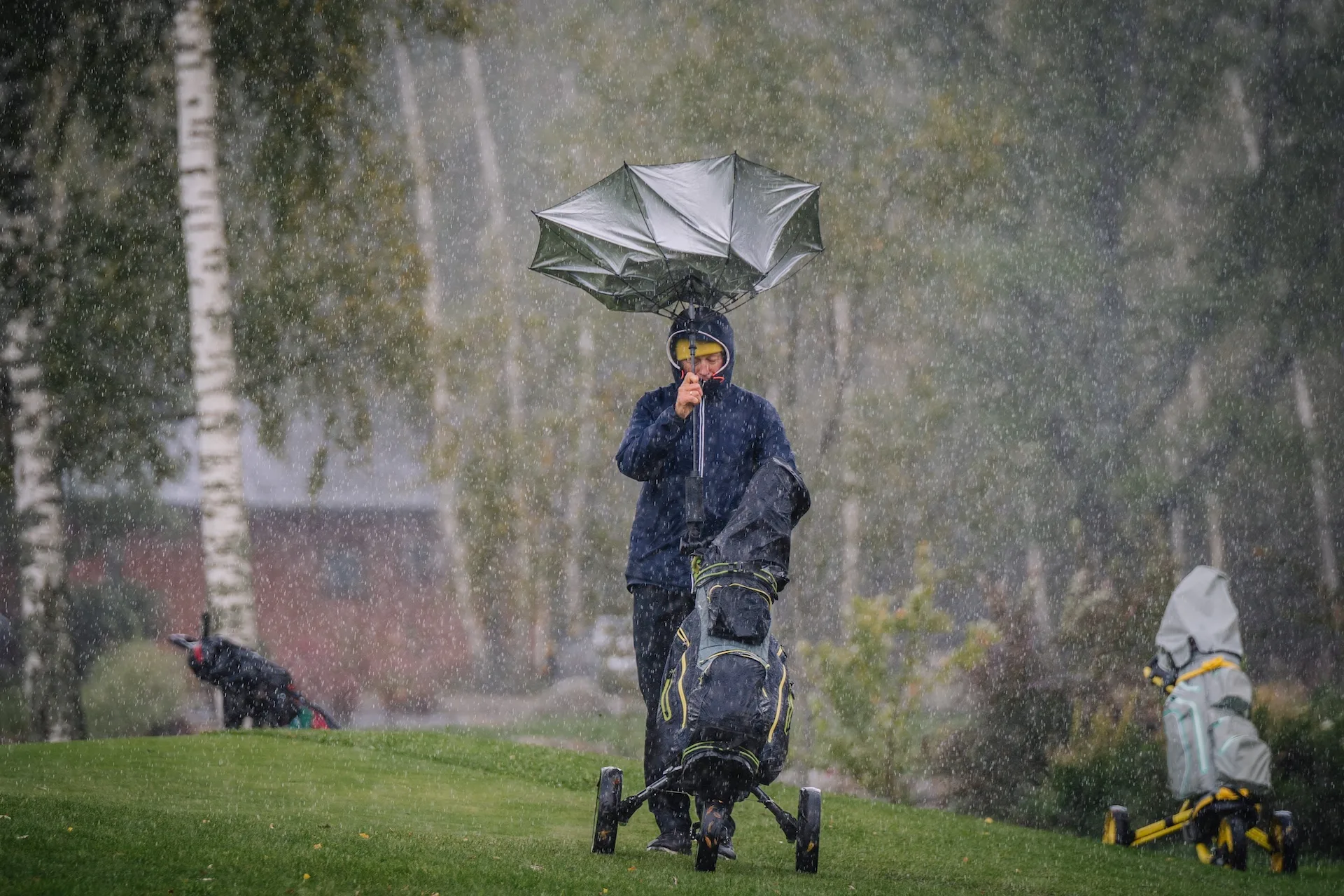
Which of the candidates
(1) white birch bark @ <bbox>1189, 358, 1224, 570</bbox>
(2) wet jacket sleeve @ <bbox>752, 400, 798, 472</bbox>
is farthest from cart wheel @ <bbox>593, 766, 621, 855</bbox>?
(1) white birch bark @ <bbox>1189, 358, 1224, 570</bbox>

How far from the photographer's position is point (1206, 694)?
7836mm

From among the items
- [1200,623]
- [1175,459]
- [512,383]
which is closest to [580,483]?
[512,383]

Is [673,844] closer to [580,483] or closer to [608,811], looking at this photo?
[608,811]

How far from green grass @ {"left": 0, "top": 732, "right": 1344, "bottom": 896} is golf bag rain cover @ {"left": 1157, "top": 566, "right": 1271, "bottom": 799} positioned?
0.53 m

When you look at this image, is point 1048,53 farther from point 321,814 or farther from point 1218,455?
point 321,814

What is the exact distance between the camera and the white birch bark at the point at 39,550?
45.5 ft

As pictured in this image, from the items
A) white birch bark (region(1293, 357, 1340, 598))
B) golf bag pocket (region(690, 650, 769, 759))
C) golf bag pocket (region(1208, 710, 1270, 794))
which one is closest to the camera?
golf bag pocket (region(690, 650, 769, 759))

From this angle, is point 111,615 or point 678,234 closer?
point 678,234

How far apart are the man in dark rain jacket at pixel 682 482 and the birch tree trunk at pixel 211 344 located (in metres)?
8.04

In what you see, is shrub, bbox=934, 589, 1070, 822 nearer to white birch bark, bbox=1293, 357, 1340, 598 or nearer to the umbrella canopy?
the umbrella canopy

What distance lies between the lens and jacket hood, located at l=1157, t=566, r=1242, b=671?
798 centimetres

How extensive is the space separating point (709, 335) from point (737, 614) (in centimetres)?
121

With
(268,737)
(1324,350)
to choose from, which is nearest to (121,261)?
(268,737)

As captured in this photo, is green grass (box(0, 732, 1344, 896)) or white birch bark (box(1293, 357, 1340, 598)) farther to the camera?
white birch bark (box(1293, 357, 1340, 598))
